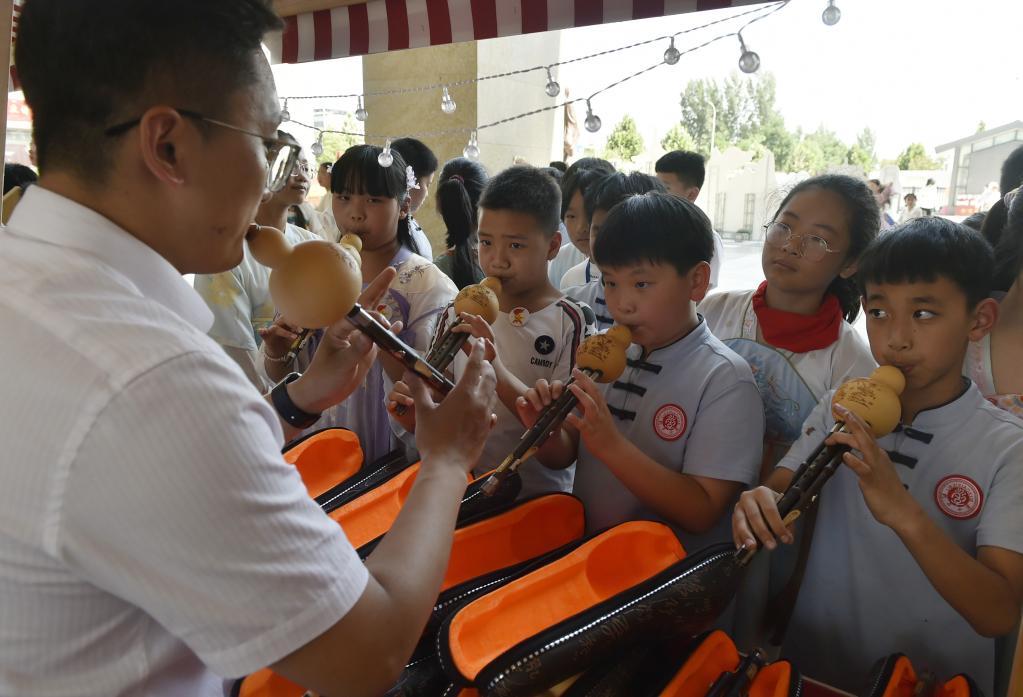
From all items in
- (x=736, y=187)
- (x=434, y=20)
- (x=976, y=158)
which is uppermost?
(x=434, y=20)

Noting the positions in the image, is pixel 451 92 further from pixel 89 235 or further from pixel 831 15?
pixel 89 235

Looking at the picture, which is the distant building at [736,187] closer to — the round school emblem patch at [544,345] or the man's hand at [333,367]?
the round school emblem patch at [544,345]

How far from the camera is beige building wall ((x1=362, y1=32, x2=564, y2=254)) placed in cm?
668

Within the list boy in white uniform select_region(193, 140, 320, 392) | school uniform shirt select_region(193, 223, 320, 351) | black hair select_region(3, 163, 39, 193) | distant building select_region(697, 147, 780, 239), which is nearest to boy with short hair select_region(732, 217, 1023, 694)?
boy in white uniform select_region(193, 140, 320, 392)

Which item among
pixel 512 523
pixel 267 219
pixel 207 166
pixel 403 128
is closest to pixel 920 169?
pixel 403 128

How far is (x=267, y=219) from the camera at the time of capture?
3.30m

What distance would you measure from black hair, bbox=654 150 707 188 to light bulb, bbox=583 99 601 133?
1.03 m

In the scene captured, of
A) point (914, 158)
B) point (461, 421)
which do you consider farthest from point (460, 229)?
point (914, 158)

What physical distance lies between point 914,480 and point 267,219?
2.78 m

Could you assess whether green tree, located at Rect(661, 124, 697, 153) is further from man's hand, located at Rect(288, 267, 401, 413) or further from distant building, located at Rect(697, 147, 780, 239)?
man's hand, located at Rect(288, 267, 401, 413)

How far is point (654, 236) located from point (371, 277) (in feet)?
4.11

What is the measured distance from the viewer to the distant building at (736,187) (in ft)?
32.4

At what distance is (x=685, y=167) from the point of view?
186 inches

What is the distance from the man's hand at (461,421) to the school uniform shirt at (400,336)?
1.17 metres
